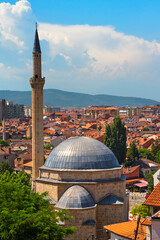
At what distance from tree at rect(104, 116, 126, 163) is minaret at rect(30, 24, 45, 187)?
2304 centimetres

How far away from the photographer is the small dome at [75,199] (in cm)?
2334

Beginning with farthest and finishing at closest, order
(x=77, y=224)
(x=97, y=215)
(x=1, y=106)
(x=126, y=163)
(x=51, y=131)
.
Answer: (x=1, y=106) → (x=51, y=131) → (x=126, y=163) → (x=97, y=215) → (x=77, y=224)

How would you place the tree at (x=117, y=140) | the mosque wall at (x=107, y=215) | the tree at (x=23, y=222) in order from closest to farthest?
the tree at (x=23, y=222) < the mosque wall at (x=107, y=215) < the tree at (x=117, y=140)

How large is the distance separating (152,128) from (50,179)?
280 ft

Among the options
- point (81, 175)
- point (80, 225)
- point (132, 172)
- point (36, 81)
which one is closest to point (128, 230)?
point (80, 225)

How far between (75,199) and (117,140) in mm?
31717

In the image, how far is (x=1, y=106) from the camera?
142 m

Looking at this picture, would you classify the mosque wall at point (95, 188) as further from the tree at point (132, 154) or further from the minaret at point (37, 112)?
the tree at point (132, 154)

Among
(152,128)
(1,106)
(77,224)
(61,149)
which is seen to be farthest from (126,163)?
(1,106)

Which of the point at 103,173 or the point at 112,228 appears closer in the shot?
the point at 112,228

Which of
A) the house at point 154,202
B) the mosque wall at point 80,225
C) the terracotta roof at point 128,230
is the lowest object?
the mosque wall at point 80,225

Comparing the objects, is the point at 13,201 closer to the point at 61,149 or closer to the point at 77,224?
the point at 77,224

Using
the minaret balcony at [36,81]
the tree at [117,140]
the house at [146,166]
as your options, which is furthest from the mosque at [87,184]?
the tree at [117,140]

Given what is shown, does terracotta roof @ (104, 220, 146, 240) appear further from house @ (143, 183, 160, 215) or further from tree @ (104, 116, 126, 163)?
tree @ (104, 116, 126, 163)
